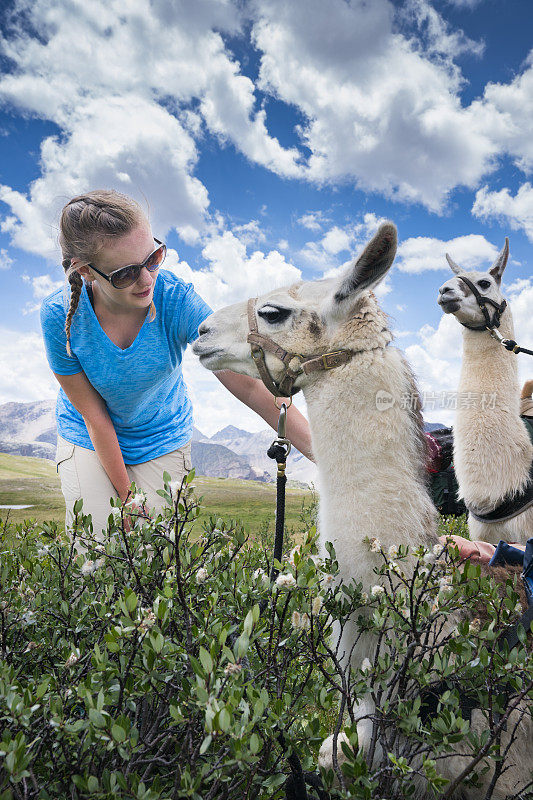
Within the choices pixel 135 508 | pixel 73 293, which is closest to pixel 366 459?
pixel 135 508

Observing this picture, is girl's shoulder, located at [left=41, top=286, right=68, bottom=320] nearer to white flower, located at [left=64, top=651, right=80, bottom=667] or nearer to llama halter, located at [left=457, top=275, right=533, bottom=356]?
white flower, located at [left=64, top=651, right=80, bottom=667]

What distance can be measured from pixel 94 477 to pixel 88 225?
64.0 inches

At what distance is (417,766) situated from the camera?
1543mm

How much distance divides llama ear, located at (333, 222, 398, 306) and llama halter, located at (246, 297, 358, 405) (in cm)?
28

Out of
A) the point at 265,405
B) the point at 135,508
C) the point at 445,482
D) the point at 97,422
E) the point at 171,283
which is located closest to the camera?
the point at 135,508

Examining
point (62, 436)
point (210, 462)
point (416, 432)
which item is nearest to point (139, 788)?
point (416, 432)

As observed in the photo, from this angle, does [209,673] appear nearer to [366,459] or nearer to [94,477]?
[366,459]

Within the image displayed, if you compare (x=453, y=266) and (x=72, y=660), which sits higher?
(x=453, y=266)

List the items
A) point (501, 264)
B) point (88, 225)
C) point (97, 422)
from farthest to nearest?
1. point (501, 264)
2. point (97, 422)
3. point (88, 225)

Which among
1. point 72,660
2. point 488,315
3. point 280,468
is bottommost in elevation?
point 72,660

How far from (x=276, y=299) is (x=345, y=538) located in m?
1.25

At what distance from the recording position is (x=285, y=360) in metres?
2.23

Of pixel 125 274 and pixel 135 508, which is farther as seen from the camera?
pixel 125 274

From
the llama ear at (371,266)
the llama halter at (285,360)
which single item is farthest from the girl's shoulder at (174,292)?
the llama ear at (371,266)
